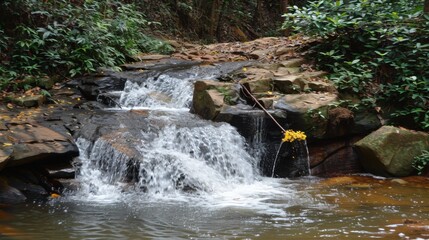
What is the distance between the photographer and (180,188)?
6.77 meters

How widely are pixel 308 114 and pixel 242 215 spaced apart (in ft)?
10.8

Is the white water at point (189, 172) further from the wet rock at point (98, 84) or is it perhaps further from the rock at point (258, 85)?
the wet rock at point (98, 84)

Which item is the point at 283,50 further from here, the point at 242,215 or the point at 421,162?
the point at 242,215

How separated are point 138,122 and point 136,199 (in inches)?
88.1

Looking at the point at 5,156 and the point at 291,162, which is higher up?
the point at 5,156

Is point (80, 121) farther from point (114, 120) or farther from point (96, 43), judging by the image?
point (96, 43)

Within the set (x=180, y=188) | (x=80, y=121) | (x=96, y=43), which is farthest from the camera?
(x=96, y=43)

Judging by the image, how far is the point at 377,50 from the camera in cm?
966

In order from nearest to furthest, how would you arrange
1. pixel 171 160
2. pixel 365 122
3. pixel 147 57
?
pixel 171 160
pixel 365 122
pixel 147 57

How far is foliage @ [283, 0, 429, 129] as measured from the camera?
8.80 meters

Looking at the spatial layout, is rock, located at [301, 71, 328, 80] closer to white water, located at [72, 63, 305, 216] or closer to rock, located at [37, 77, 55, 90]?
white water, located at [72, 63, 305, 216]

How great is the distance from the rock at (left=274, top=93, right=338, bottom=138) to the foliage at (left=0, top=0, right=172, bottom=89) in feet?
15.5

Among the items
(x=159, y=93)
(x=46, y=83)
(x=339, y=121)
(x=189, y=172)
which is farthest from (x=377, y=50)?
(x=46, y=83)

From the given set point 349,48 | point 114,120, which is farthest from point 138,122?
point 349,48
